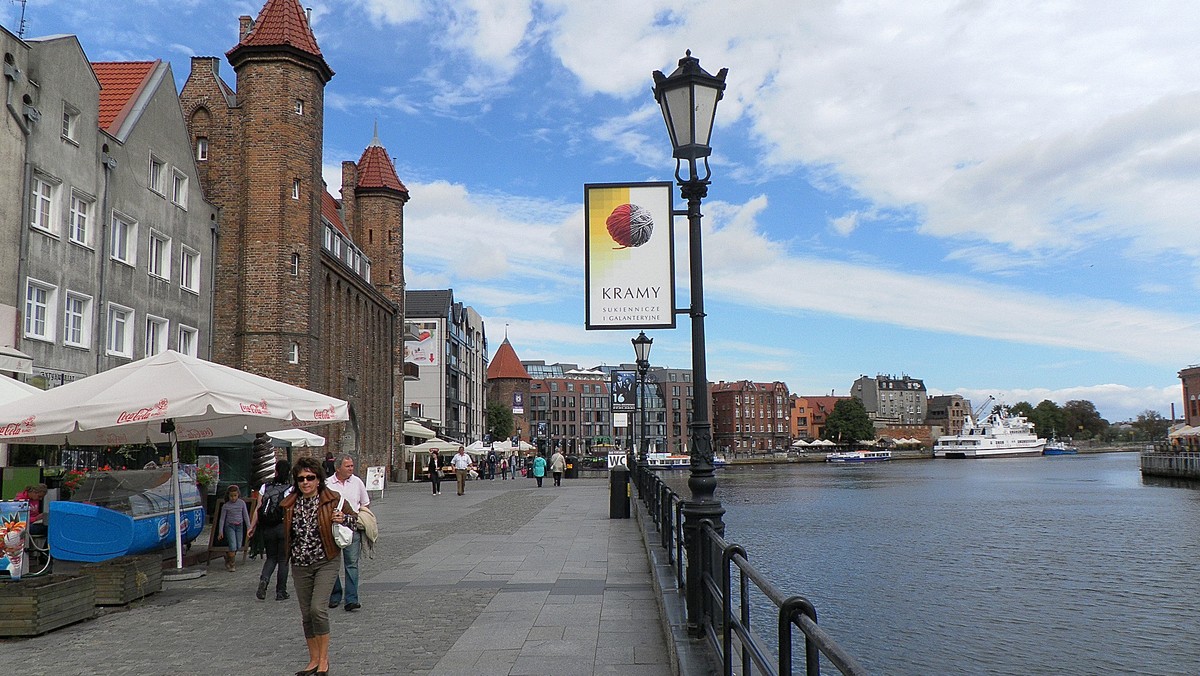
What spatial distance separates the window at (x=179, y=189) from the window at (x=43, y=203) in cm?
719

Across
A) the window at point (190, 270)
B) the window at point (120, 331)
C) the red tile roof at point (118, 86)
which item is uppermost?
the red tile roof at point (118, 86)

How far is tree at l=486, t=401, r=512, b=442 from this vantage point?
4564 inches

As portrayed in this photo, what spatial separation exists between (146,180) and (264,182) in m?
6.17

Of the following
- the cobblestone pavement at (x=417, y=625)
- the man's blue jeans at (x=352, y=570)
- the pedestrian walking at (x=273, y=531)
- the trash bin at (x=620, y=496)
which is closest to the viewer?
the cobblestone pavement at (x=417, y=625)

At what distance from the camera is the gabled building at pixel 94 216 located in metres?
21.3

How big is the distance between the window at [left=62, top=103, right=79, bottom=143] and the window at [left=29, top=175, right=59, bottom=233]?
1547 mm

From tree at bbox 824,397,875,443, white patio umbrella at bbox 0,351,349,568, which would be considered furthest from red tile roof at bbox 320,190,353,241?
tree at bbox 824,397,875,443

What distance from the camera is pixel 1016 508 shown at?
3925 cm

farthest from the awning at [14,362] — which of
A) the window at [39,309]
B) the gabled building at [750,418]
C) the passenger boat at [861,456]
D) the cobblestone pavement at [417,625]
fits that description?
the gabled building at [750,418]

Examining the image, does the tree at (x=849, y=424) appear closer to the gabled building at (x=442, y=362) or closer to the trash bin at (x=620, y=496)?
the gabled building at (x=442, y=362)

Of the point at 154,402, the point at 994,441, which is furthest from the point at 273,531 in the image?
Result: the point at 994,441

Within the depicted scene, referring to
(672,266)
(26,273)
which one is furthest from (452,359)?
(672,266)

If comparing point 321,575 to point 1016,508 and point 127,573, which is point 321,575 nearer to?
point 127,573

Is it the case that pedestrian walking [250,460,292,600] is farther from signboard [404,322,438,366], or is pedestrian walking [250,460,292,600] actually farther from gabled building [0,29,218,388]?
signboard [404,322,438,366]
